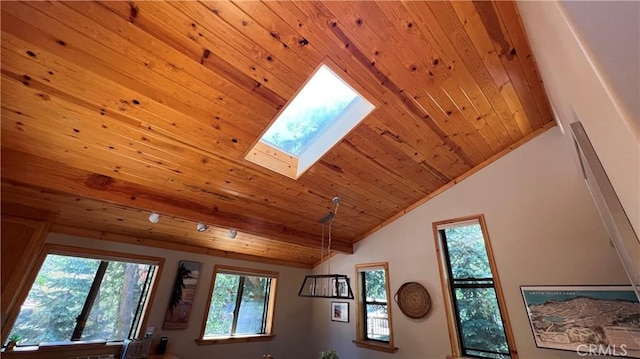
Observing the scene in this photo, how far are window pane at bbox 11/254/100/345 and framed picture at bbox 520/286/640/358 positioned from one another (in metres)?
5.61

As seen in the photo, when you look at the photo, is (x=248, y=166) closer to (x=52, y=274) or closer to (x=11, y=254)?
(x=11, y=254)

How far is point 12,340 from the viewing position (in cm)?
287

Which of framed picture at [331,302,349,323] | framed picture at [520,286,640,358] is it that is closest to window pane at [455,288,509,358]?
framed picture at [520,286,640,358]

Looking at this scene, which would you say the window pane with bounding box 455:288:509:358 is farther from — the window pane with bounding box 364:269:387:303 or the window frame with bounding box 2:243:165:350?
the window frame with bounding box 2:243:165:350

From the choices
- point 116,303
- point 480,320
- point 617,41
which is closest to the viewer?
point 617,41

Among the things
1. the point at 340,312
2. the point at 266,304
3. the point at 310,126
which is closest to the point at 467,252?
the point at 340,312

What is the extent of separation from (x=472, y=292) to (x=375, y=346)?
1.70 meters

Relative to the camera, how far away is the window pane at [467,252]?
3.38 m

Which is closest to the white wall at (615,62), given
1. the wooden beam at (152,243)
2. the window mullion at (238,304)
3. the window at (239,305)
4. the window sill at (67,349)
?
the wooden beam at (152,243)

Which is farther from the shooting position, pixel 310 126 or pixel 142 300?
pixel 142 300

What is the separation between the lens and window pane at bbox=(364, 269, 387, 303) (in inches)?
169
